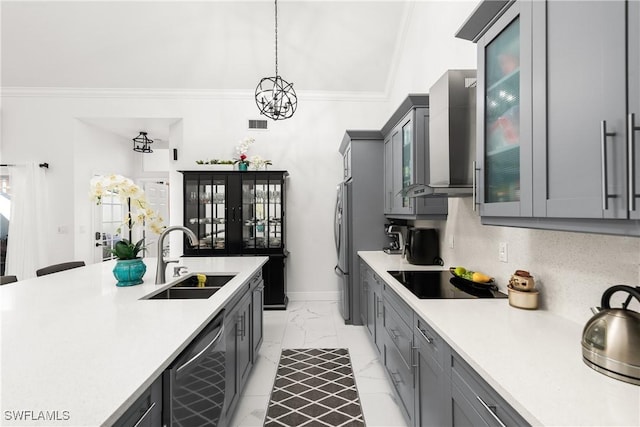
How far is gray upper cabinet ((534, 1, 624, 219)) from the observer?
2.57 feet

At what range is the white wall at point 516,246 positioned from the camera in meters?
1.19

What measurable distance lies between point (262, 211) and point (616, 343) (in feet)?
12.8

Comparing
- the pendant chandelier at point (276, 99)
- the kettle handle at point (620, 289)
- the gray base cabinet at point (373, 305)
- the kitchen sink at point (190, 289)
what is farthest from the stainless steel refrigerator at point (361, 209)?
the kettle handle at point (620, 289)

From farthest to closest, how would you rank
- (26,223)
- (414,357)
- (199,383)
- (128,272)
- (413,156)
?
(26,223), (413,156), (128,272), (414,357), (199,383)

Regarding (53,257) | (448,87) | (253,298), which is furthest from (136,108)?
(448,87)

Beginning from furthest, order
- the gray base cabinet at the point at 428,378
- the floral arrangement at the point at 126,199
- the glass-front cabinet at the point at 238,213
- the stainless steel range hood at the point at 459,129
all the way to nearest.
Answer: the glass-front cabinet at the point at 238,213 → the stainless steel range hood at the point at 459,129 → the floral arrangement at the point at 126,199 → the gray base cabinet at the point at 428,378

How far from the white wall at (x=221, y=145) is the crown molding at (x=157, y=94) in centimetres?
4

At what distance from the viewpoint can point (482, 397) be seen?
3.19 ft

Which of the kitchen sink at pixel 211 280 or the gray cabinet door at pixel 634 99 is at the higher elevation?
the gray cabinet door at pixel 634 99

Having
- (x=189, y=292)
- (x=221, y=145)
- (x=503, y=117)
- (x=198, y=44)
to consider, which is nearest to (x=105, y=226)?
(x=221, y=145)

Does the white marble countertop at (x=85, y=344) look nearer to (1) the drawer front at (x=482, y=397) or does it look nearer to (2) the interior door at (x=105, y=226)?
(1) the drawer front at (x=482, y=397)

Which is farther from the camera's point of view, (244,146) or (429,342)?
(244,146)

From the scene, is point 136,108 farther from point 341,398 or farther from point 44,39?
point 341,398

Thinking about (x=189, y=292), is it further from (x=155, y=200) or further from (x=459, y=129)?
(x=155, y=200)
